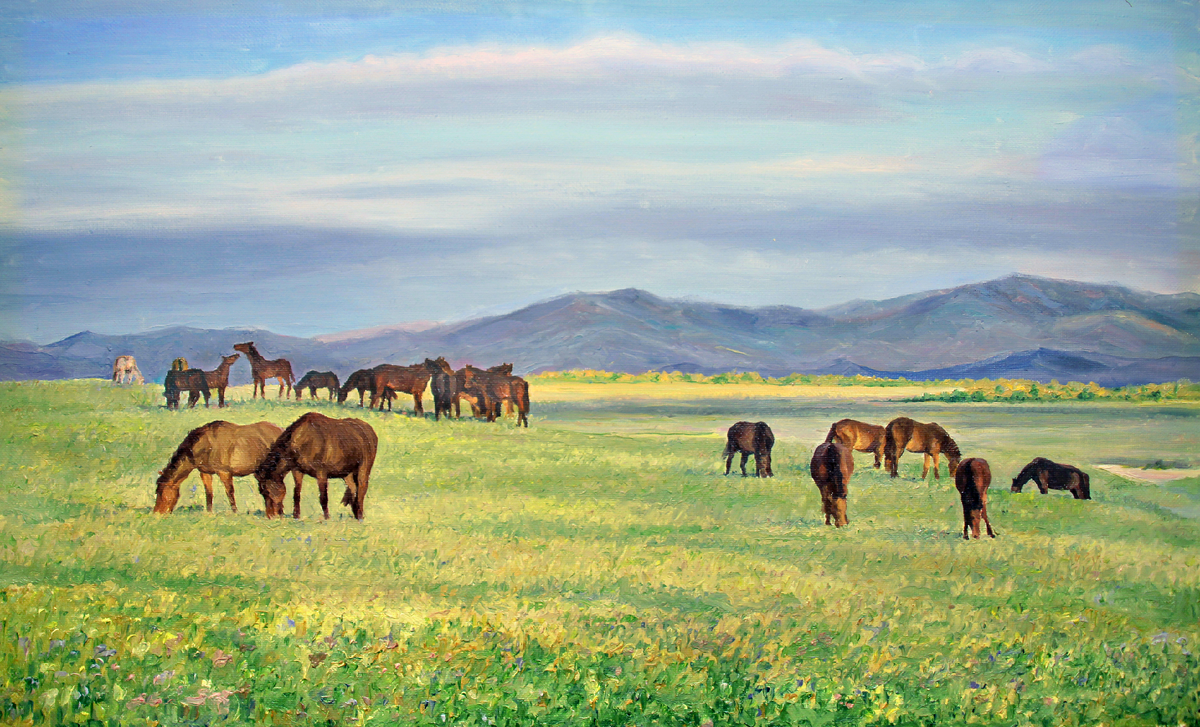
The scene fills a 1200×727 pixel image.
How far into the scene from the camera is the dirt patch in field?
18.5 metres

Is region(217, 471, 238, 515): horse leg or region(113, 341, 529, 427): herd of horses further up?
region(113, 341, 529, 427): herd of horses

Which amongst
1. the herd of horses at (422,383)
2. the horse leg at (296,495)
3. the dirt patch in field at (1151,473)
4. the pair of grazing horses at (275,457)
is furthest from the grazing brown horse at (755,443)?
the horse leg at (296,495)

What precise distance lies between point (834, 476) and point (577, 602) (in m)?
7.24

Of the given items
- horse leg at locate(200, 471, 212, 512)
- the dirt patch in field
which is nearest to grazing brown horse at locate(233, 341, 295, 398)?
horse leg at locate(200, 471, 212, 512)

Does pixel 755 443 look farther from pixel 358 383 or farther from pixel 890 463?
pixel 358 383

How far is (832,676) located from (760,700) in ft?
2.65

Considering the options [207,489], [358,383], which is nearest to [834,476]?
[207,489]

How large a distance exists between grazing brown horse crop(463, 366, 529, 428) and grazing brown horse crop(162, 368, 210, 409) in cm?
898

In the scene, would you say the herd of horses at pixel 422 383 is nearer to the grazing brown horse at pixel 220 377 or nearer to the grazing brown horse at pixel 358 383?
the grazing brown horse at pixel 358 383

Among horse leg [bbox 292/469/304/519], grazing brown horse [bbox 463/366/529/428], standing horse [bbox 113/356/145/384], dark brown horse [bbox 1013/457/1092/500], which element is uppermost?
standing horse [bbox 113/356/145/384]

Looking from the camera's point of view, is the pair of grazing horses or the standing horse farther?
the standing horse

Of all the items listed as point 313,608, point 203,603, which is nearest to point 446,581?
point 313,608

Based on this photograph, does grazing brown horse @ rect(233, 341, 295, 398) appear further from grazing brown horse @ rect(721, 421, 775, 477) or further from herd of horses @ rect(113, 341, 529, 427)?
grazing brown horse @ rect(721, 421, 775, 477)

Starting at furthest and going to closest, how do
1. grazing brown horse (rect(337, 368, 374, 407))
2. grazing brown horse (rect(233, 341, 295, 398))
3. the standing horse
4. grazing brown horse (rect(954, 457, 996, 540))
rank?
grazing brown horse (rect(337, 368, 374, 407)) → grazing brown horse (rect(233, 341, 295, 398)) → the standing horse → grazing brown horse (rect(954, 457, 996, 540))
